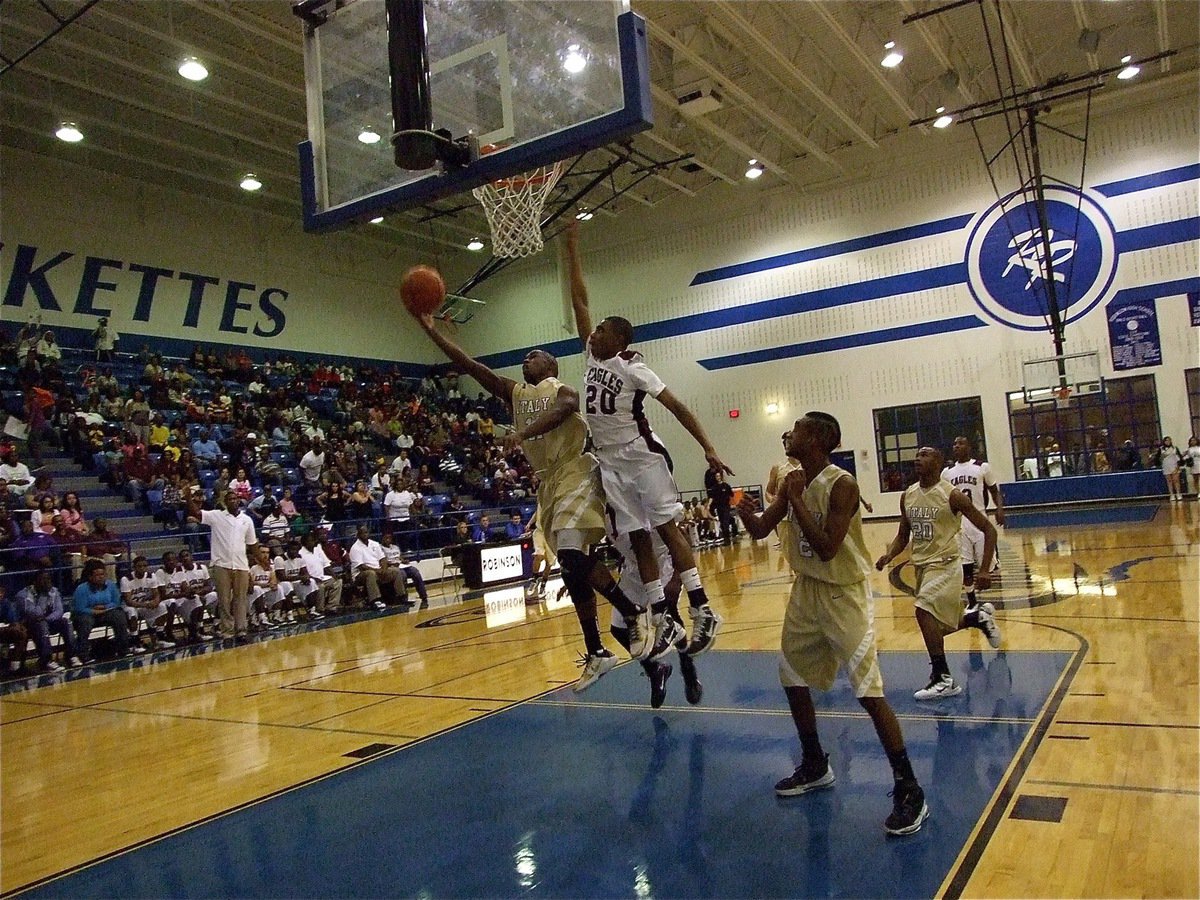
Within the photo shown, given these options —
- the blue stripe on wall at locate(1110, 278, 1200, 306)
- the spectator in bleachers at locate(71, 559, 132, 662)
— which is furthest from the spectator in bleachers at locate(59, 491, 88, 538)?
the blue stripe on wall at locate(1110, 278, 1200, 306)

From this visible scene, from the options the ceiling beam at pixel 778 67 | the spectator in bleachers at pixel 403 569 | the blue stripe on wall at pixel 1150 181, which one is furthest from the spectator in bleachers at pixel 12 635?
the blue stripe on wall at pixel 1150 181

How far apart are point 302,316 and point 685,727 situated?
19.7 meters

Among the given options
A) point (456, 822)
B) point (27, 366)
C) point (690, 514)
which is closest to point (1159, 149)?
point (690, 514)

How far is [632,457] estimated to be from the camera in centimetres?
452

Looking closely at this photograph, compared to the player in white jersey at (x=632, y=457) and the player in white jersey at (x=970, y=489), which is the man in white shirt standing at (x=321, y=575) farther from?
the player in white jersey at (x=632, y=457)

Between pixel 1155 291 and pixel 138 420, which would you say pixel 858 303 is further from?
pixel 138 420

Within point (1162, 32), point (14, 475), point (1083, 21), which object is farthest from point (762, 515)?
point (1162, 32)

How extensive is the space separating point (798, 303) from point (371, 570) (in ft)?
42.6

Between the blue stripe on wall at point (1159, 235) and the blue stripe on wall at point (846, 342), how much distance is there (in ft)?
9.99

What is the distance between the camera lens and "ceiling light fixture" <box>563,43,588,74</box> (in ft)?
15.6

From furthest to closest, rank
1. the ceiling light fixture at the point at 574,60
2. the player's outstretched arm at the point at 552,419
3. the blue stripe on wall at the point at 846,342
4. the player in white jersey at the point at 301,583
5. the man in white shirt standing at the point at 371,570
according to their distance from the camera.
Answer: the blue stripe on wall at the point at 846,342 → the man in white shirt standing at the point at 371,570 → the player in white jersey at the point at 301,583 → the ceiling light fixture at the point at 574,60 → the player's outstretched arm at the point at 552,419

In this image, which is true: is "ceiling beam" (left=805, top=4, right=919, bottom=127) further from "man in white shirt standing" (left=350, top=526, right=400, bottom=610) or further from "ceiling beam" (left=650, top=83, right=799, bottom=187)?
"man in white shirt standing" (left=350, top=526, right=400, bottom=610)

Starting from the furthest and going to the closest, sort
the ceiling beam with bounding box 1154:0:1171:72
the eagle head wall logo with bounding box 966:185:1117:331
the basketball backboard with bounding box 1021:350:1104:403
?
the eagle head wall logo with bounding box 966:185:1117:331 < the basketball backboard with bounding box 1021:350:1104:403 < the ceiling beam with bounding box 1154:0:1171:72

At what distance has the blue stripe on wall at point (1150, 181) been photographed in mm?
17422
